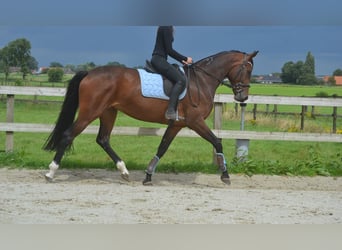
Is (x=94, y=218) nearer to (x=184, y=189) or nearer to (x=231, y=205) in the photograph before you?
(x=231, y=205)

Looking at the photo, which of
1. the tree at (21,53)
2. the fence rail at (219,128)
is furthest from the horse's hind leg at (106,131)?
the tree at (21,53)

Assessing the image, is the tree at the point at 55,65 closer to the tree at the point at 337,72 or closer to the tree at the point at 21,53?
the tree at the point at 21,53

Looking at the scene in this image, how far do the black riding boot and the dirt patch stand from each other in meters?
0.93

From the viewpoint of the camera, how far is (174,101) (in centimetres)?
547

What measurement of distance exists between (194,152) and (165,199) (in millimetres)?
3326

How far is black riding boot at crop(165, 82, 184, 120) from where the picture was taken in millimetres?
5422

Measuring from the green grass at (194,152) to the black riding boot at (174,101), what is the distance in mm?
938

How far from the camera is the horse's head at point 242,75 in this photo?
5801 mm

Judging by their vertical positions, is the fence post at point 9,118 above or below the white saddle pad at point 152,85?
below

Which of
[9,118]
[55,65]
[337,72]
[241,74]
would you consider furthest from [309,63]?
[9,118]

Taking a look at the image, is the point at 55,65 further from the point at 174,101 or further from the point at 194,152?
the point at 194,152

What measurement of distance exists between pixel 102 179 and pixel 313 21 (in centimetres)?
505

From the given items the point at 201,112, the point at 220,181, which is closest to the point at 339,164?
the point at 220,181

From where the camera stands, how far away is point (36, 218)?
3.58m
